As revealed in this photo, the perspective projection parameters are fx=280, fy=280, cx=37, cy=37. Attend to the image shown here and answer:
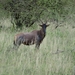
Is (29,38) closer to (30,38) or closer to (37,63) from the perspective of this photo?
(30,38)

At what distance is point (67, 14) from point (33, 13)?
6.32 feet

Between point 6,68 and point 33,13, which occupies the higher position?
point 33,13

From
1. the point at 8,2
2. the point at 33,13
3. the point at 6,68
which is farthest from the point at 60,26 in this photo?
the point at 6,68

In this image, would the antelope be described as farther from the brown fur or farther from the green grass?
the green grass

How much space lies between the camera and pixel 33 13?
44.7ft

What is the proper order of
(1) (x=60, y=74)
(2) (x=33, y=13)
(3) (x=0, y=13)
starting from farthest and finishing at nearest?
(3) (x=0, y=13), (2) (x=33, y=13), (1) (x=60, y=74)

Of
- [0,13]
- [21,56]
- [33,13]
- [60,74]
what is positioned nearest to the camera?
[60,74]

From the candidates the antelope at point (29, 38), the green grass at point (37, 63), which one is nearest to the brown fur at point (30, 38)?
the antelope at point (29, 38)

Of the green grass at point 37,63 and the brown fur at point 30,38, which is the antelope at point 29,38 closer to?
the brown fur at point 30,38

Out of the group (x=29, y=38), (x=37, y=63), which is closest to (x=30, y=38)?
(x=29, y=38)

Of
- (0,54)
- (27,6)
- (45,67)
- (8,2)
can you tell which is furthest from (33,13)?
(45,67)

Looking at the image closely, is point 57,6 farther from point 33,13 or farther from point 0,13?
point 0,13

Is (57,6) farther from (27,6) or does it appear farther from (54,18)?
(27,6)

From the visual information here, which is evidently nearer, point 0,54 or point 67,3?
point 0,54
